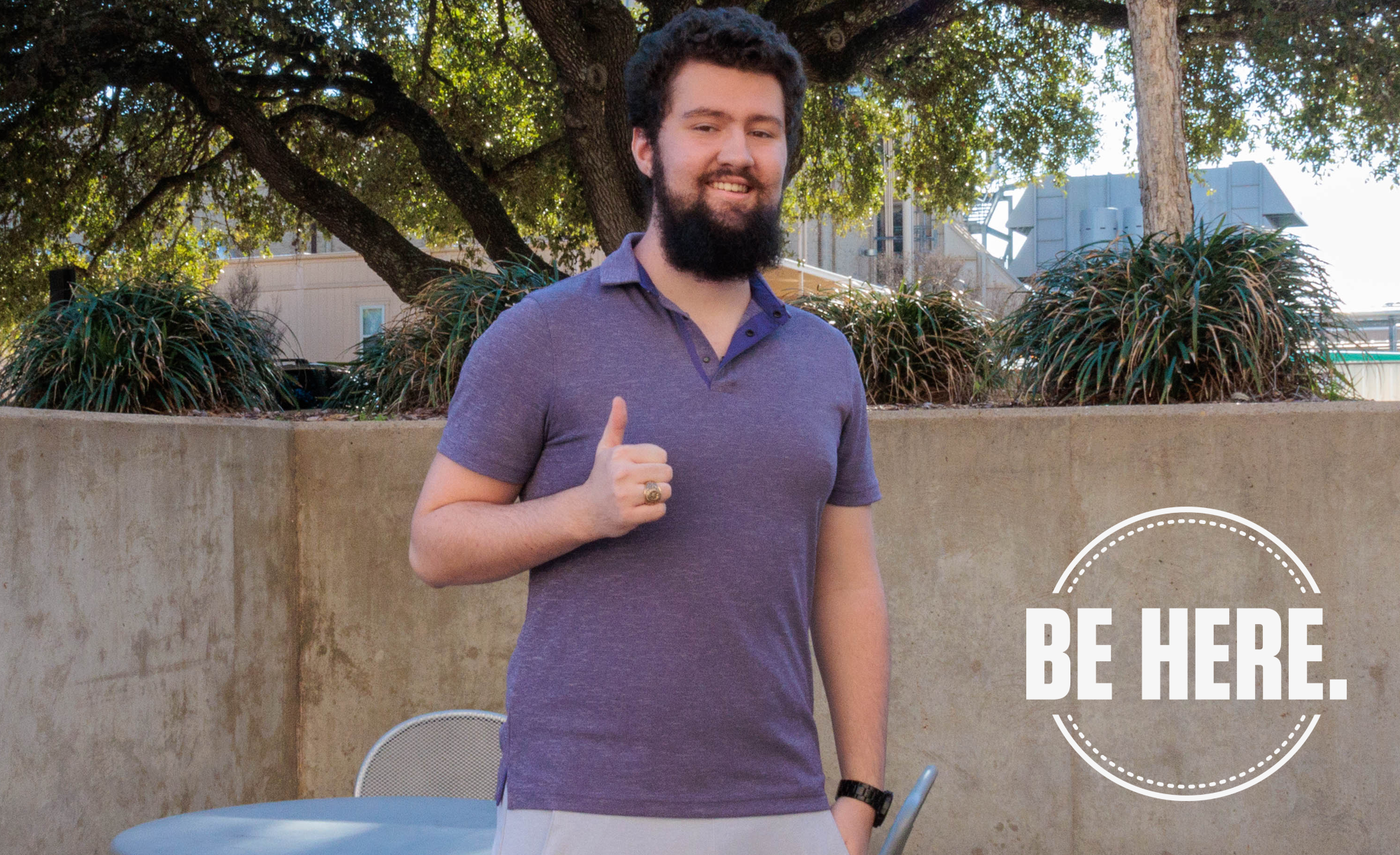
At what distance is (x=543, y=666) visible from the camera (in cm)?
162

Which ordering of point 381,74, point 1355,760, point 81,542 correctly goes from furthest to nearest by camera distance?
point 381,74 → point 1355,760 → point 81,542

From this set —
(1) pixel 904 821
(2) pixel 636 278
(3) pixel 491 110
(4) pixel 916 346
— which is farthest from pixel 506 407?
(3) pixel 491 110

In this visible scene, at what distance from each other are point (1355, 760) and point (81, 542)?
178 inches

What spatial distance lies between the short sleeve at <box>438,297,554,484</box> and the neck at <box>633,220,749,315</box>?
0.22 metres

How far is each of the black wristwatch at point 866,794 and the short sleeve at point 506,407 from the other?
67 cm

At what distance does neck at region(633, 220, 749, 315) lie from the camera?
182 cm

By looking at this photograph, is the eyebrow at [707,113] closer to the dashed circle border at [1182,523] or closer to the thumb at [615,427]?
the thumb at [615,427]

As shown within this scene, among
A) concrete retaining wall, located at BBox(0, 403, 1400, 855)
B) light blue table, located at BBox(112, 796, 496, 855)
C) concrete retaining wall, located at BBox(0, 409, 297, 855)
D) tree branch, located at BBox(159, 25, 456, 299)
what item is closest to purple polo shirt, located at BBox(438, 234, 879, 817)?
light blue table, located at BBox(112, 796, 496, 855)

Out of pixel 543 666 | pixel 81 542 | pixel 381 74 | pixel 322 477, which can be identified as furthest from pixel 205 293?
pixel 381 74

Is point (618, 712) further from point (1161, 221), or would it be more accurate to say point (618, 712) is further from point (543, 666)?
point (1161, 221)

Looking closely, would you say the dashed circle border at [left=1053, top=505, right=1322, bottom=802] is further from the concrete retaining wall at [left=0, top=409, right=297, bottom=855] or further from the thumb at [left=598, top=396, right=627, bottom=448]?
the thumb at [left=598, top=396, right=627, bottom=448]

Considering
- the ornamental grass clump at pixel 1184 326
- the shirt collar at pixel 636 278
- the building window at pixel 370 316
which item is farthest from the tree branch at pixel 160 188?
the building window at pixel 370 316

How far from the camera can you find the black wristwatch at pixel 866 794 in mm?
1834

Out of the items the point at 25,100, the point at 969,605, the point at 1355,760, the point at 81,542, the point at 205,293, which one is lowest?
the point at 1355,760
